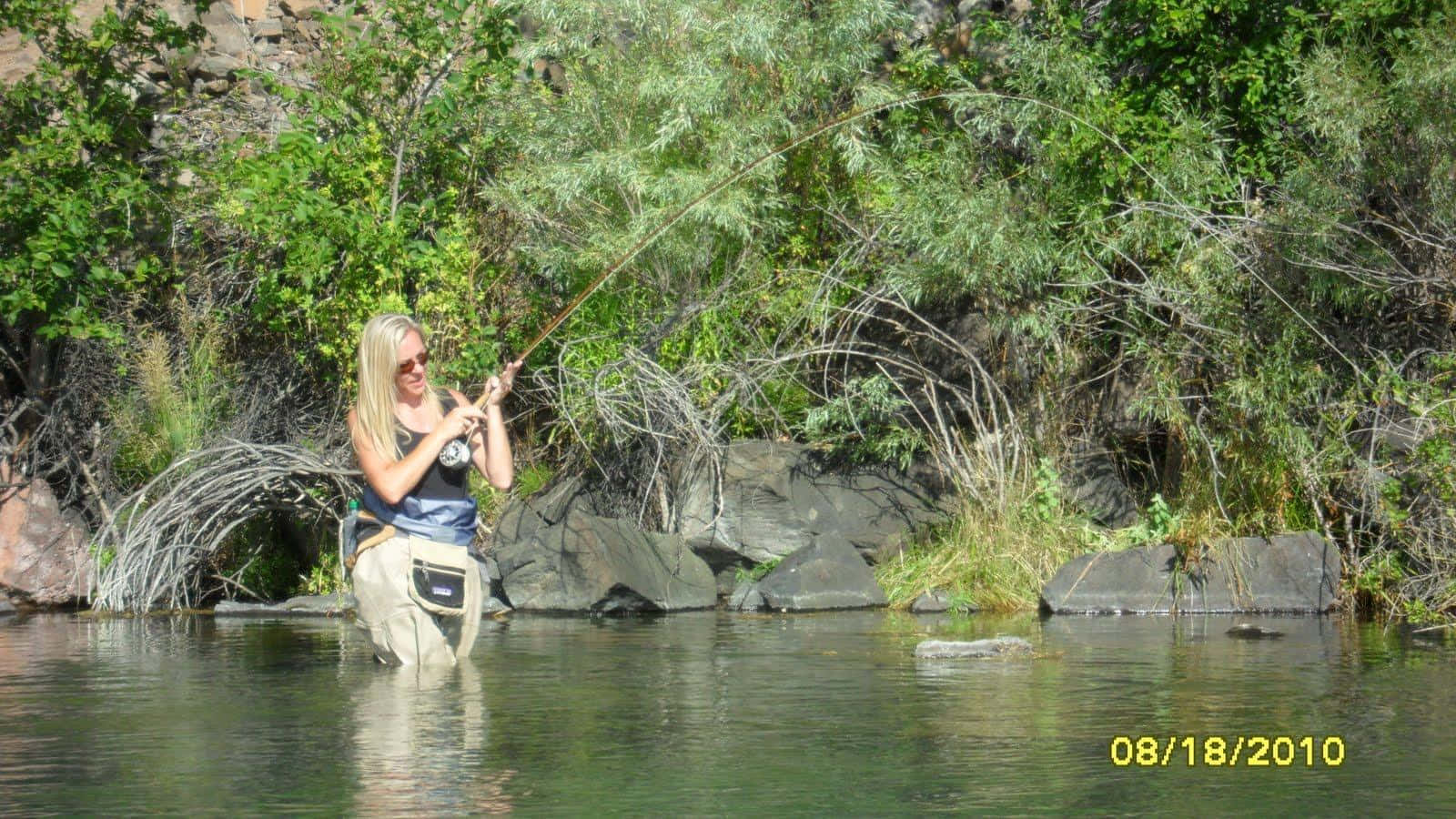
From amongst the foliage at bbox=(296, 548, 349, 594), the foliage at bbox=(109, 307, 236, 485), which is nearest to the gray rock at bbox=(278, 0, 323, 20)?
the foliage at bbox=(109, 307, 236, 485)

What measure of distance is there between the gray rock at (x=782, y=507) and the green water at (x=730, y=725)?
3.15 meters

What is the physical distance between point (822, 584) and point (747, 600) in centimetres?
55

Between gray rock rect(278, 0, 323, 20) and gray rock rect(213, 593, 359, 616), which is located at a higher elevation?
gray rock rect(278, 0, 323, 20)

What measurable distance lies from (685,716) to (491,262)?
9516 millimetres

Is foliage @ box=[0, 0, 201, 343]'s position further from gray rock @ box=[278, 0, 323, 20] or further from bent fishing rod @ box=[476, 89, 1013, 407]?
bent fishing rod @ box=[476, 89, 1013, 407]

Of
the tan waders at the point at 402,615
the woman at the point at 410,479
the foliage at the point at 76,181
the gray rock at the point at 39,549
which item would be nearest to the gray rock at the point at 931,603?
the tan waders at the point at 402,615

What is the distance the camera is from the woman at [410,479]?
7355 millimetres

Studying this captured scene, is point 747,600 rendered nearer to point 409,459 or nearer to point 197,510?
point 197,510

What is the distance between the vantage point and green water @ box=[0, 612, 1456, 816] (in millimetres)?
4887

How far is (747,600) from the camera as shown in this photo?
485 inches

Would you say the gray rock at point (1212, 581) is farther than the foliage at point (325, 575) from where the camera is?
No

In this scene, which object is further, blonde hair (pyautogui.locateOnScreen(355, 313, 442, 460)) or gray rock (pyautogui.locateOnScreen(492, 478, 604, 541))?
gray rock (pyautogui.locateOnScreen(492, 478, 604, 541))

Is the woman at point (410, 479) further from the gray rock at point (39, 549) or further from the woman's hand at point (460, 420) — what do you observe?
the gray rock at point (39, 549)

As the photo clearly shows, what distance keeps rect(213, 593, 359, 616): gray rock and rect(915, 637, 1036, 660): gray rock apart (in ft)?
17.8
